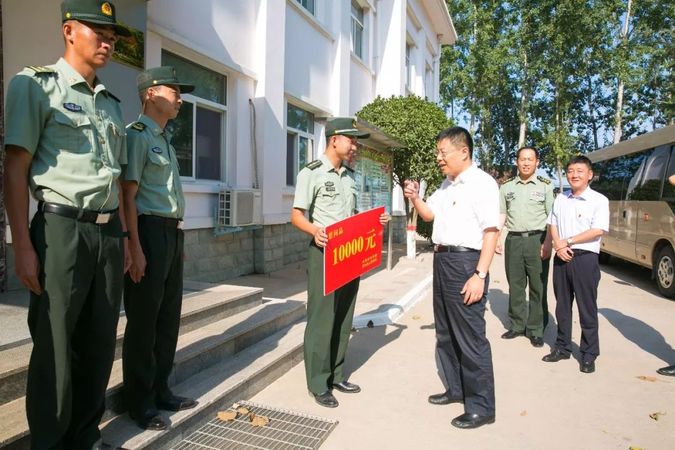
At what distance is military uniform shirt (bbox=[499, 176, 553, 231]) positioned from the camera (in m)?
5.33

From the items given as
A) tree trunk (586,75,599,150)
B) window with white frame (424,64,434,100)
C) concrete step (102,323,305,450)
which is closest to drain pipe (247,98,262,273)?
concrete step (102,323,305,450)

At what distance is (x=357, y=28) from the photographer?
1406 centimetres

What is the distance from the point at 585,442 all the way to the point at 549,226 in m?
2.35

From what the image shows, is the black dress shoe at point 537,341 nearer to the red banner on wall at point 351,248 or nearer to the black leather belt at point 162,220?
the red banner on wall at point 351,248

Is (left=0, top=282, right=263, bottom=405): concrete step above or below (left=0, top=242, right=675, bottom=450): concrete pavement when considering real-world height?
above

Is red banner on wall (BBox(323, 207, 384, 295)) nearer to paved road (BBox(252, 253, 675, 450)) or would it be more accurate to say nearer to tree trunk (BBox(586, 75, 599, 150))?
paved road (BBox(252, 253, 675, 450))

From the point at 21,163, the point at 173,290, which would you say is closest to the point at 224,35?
the point at 173,290

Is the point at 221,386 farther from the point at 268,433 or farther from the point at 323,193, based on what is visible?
the point at 323,193

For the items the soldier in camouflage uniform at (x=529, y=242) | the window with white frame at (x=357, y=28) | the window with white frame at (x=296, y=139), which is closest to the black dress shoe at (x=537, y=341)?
the soldier in camouflage uniform at (x=529, y=242)

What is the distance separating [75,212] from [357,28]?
13225 mm

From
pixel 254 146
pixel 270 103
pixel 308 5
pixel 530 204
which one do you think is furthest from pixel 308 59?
pixel 530 204

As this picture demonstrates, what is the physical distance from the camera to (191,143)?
7328 millimetres

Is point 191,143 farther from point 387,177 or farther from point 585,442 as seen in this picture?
point 585,442

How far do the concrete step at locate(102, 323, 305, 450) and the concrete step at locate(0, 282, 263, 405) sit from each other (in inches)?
18.2
